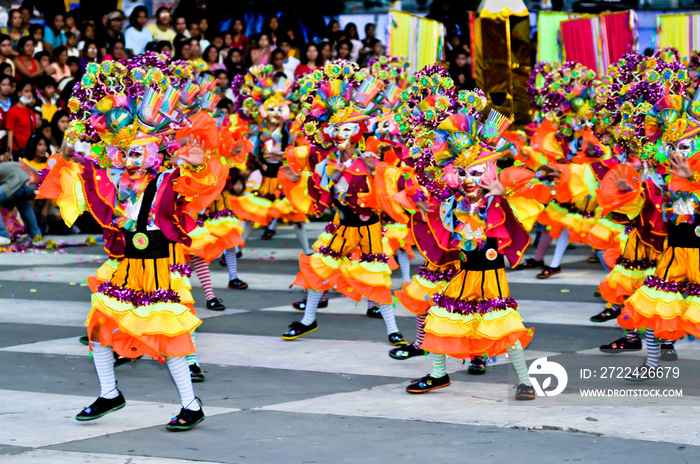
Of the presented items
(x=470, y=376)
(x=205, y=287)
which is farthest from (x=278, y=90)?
(x=470, y=376)

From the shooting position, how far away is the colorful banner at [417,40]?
1844 cm

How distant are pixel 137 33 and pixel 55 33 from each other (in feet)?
4.60

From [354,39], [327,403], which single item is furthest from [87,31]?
[327,403]

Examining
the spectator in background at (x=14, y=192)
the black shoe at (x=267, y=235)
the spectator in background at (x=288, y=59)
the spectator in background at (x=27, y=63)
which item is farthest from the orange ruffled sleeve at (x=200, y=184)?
the spectator in background at (x=288, y=59)

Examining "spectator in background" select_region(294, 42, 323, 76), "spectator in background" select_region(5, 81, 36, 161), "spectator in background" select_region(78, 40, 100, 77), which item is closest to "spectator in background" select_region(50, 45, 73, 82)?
"spectator in background" select_region(78, 40, 100, 77)

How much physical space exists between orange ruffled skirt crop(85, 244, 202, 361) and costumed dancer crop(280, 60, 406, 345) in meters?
2.65

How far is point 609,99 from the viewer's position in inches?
332

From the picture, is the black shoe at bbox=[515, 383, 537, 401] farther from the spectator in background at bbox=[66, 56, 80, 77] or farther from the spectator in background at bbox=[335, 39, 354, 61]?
the spectator in background at bbox=[335, 39, 354, 61]

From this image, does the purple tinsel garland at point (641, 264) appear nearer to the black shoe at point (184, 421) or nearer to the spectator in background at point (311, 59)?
the black shoe at point (184, 421)

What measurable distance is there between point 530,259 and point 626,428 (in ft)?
24.2

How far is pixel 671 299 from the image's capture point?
7.32 meters

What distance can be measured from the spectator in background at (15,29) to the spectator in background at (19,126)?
4.73 ft

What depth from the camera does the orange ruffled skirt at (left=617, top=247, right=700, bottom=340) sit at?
7.24 meters

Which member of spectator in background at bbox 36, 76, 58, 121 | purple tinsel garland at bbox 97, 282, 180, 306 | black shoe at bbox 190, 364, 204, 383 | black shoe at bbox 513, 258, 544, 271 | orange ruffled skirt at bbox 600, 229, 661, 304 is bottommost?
black shoe at bbox 513, 258, 544, 271
